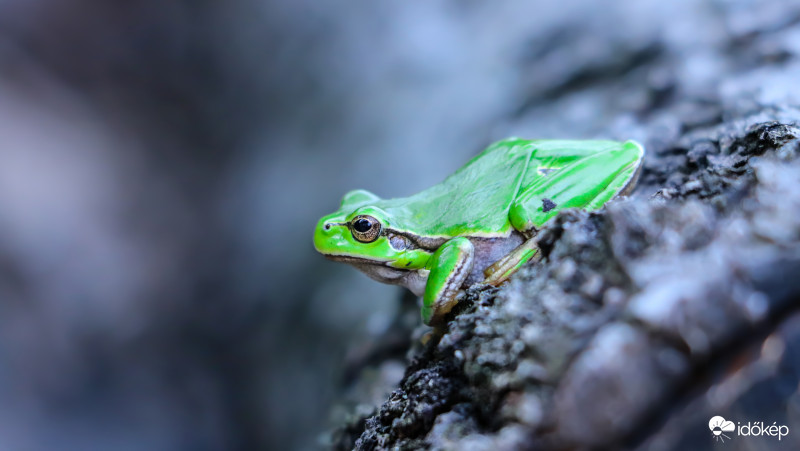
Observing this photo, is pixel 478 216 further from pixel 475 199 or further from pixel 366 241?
pixel 366 241

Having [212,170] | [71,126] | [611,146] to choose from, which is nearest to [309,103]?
[212,170]

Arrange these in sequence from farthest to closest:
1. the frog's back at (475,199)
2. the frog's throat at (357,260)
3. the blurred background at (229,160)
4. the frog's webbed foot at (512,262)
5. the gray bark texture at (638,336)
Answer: the blurred background at (229,160), the frog's throat at (357,260), the frog's back at (475,199), the frog's webbed foot at (512,262), the gray bark texture at (638,336)

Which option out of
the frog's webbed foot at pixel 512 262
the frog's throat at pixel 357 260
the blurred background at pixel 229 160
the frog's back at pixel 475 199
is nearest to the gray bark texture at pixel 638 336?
the frog's webbed foot at pixel 512 262

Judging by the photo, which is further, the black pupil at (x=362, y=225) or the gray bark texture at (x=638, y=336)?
the black pupil at (x=362, y=225)

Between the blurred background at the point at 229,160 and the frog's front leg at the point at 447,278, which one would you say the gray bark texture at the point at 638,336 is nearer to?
the frog's front leg at the point at 447,278

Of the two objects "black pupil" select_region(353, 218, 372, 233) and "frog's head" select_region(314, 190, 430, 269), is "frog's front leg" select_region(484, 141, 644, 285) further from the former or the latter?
"black pupil" select_region(353, 218, 372, 233)

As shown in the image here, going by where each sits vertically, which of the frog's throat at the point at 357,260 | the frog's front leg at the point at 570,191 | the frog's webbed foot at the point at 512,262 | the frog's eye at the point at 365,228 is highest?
the frog's eye at the point at 365,228

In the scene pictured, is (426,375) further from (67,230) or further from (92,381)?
(67,230)
